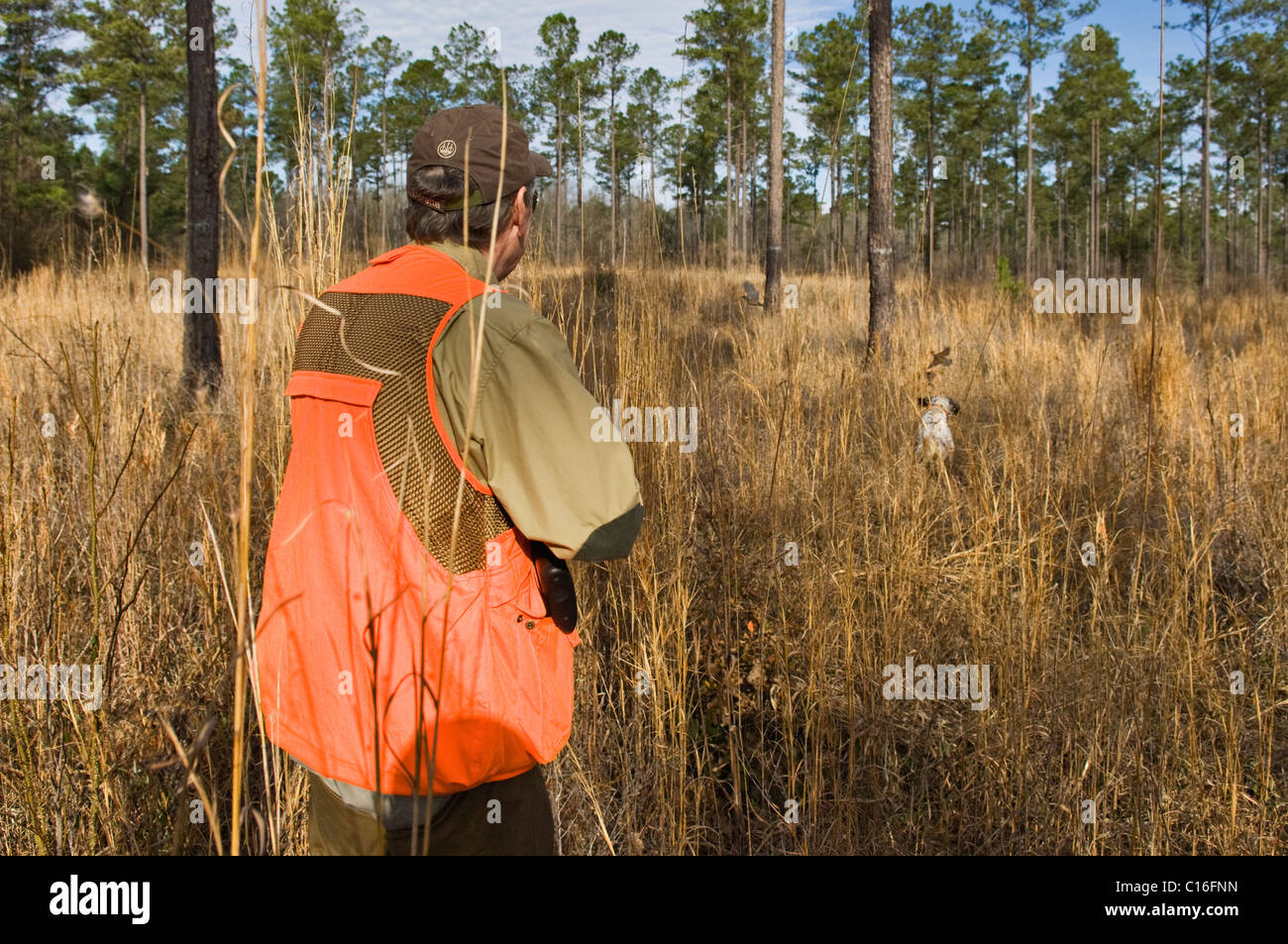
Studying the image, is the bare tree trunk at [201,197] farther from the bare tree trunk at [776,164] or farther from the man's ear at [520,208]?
the bare tree trunk at [776,164]

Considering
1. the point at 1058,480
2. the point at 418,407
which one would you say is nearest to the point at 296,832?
the point at 418,407

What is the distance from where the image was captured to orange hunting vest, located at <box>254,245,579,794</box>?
1149mm

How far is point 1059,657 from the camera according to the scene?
2334mm

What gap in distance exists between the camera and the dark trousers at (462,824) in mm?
1262

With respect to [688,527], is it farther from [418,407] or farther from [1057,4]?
[1057,4]

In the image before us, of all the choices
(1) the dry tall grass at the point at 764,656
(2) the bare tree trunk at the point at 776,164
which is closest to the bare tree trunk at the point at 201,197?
(1) the dry tall grass at the point at 764,656

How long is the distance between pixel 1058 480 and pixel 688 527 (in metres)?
2.01

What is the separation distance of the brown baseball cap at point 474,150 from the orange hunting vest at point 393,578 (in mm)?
256

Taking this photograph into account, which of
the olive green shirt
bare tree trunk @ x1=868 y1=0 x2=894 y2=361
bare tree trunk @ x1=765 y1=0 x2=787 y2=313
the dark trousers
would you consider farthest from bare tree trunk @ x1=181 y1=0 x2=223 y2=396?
bare tree trunk @ x1=765 y1=0 x2=787 y2=313

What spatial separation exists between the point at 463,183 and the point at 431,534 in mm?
652

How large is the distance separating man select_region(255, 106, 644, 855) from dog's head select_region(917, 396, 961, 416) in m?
3.01

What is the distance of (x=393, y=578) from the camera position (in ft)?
3.70

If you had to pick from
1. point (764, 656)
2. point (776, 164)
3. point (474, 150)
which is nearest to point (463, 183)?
point (474, 150)

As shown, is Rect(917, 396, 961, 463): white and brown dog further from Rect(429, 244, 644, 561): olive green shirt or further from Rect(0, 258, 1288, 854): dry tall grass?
Rect(429, 244, 644, 561): olive green shirt
